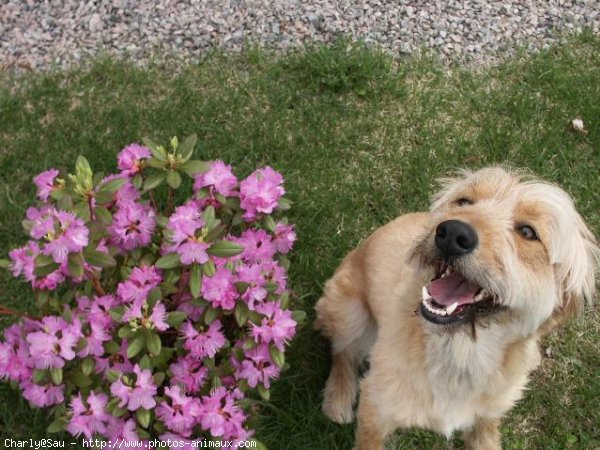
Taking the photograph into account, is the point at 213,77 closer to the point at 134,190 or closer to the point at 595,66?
the point at 134,190

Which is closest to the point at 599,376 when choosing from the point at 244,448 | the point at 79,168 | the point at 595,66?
the point at 244,448

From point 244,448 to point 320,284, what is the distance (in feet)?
4.82

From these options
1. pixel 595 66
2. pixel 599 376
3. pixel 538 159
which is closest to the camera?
pixel 599 376

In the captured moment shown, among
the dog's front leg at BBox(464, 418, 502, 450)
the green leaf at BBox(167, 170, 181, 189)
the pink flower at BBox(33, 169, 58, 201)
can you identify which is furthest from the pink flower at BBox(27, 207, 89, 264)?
the dog's front leg at BBox(464, 418, 502, 450)

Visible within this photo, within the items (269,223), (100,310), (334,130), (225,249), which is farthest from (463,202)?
(334,130)

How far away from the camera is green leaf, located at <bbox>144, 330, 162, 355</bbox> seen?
7.46ft

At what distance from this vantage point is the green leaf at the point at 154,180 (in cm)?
241

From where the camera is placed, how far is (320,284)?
396cm

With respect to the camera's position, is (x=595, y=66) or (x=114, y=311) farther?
(x=595, y=66)

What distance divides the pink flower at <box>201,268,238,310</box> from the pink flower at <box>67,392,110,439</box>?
0.53 meters

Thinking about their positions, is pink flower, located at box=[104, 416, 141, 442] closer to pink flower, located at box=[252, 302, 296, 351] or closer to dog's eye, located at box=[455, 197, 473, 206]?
pink flower, located at box=[252, 302, 296, 351]

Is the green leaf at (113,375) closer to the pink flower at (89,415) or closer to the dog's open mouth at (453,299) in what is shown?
the pink flower at (89,415)

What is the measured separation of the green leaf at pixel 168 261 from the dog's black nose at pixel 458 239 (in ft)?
3.18

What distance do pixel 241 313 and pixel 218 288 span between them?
0.16 m
